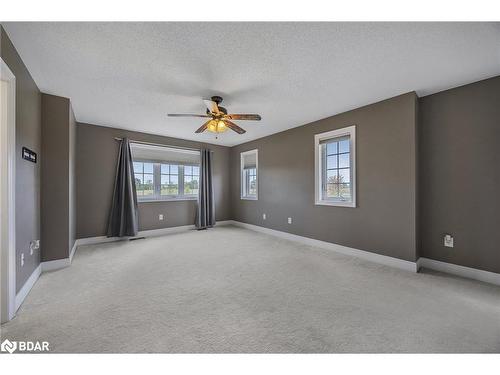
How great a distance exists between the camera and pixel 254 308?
6.21ft

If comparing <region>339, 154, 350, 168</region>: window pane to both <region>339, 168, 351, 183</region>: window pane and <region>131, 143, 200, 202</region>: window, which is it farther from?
<region>131, 143, 200, 202</region>: window

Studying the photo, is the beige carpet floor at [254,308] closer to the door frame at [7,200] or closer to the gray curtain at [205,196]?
the door frame at [7,200]

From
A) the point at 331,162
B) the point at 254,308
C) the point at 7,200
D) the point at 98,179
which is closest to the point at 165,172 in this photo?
the point at 98,179

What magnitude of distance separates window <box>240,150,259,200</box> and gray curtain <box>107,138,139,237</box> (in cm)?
273

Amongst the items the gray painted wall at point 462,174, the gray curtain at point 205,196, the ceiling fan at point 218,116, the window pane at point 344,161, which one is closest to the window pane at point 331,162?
the window pane at point 344,161

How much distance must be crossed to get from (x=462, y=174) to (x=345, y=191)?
1.43m

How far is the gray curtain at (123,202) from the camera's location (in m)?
4.29

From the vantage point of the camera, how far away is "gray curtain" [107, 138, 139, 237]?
4.29 metres

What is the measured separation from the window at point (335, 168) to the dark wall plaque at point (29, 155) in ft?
13.1

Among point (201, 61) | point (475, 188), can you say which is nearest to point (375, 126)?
point (475, 188)

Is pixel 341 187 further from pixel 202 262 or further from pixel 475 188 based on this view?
pixel 202 262

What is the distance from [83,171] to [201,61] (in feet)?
11.7

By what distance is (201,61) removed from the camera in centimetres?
205

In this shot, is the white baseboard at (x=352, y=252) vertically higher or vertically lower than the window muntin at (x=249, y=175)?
lower
